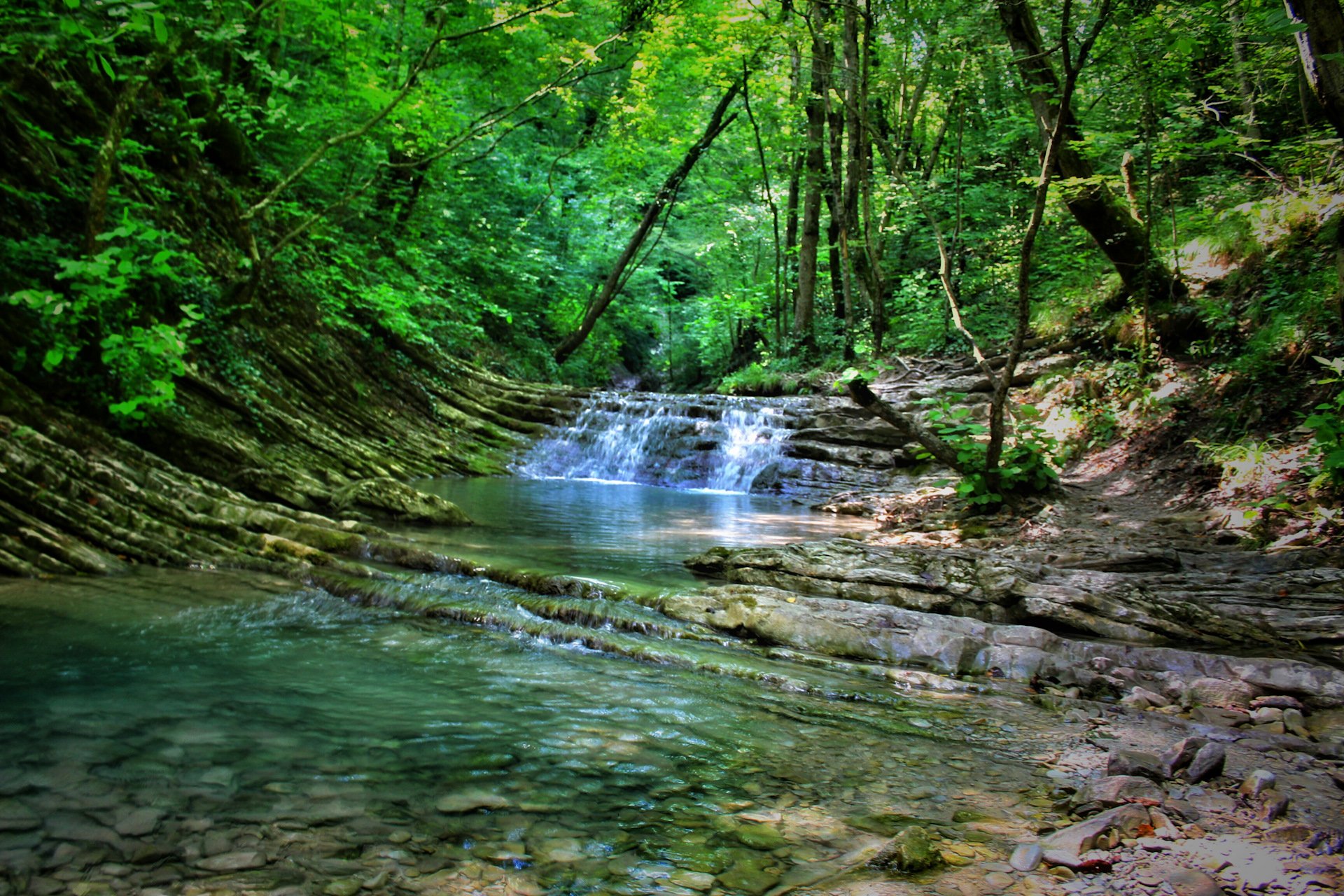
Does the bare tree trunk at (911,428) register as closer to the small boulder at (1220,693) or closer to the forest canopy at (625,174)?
the forest canopy at (625,174)

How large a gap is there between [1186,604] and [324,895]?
15.9 ft

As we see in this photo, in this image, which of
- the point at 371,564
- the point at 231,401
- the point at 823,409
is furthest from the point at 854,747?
the point at 823,409

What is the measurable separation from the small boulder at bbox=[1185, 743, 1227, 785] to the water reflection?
3452 millimetres

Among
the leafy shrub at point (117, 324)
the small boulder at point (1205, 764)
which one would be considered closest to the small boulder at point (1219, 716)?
the small boulder at point (1205, 764)

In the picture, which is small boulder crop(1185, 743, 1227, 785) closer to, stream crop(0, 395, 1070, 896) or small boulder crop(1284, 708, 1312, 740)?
stream crop(0, 395, 1070, 896)

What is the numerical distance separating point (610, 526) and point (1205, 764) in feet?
21.0

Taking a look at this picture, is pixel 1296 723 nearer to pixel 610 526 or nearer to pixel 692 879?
pixel 692 879

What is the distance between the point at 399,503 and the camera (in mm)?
7551

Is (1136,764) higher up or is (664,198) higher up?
(664,198)

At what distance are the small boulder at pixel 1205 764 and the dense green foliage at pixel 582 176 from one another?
400 cm

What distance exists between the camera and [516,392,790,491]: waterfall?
13.7 m

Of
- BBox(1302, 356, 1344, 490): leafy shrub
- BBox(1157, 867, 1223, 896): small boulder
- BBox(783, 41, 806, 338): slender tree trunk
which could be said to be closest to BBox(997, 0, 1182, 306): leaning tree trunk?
BBox(1302, 356, 1344, 490): leafy shrub

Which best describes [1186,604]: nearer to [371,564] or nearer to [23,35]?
[371,564]

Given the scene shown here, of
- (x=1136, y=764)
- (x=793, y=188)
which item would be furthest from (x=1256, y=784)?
(x=793, y=188)
